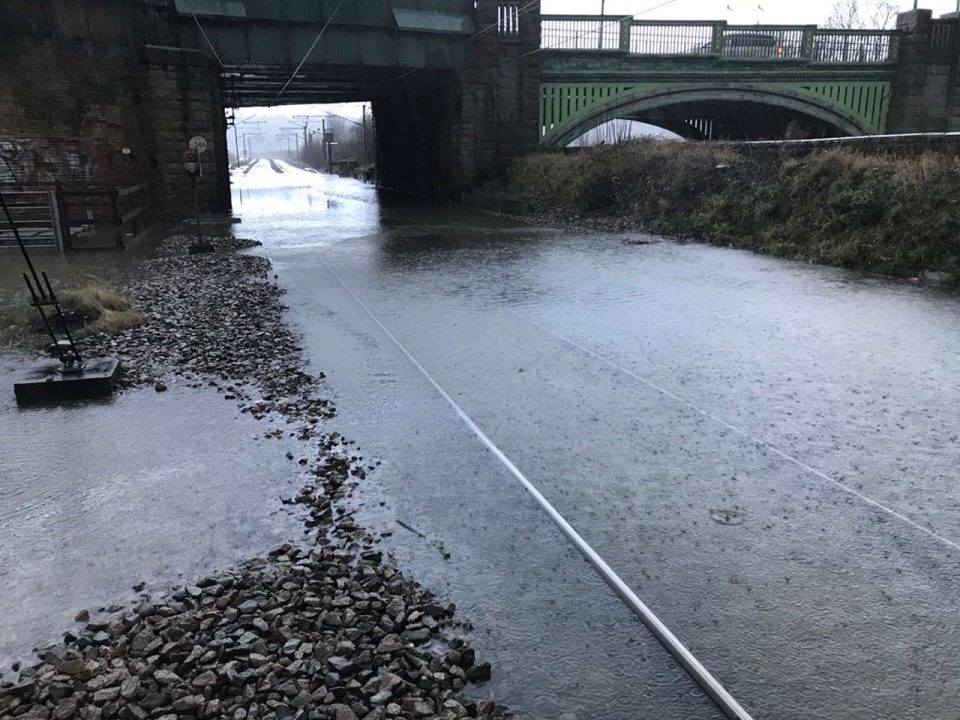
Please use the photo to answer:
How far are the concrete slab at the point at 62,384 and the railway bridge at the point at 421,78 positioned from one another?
53.2ft

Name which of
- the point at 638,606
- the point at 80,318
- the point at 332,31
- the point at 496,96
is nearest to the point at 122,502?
the point at 638,606

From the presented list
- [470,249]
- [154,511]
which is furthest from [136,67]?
[154,511]

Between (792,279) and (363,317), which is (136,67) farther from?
(792,279)

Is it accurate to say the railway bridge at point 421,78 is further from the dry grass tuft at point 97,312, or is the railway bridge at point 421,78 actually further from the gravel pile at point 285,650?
the gravel pile at point 285,650

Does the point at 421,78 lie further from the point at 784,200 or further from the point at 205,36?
the point at 784,200

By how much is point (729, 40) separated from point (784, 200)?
767 inches

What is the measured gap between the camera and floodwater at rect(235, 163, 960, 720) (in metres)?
3.31

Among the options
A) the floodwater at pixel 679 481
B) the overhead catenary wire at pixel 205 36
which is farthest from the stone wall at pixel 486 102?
the floodwater at pixel 679 481

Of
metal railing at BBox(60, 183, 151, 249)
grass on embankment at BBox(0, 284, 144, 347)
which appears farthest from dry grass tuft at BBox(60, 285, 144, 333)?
metal railing at BBox(60, 183, 151, 249)

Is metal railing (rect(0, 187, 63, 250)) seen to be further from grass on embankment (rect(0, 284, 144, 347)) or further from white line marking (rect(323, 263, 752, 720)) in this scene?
white line marking (rect(323, 263, 752, 720))

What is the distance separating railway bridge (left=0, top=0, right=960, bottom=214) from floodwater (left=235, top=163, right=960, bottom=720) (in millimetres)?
14167

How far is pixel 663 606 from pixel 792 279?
10466 mm

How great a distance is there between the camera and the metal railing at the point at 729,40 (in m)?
30.9

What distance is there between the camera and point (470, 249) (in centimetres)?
1711
